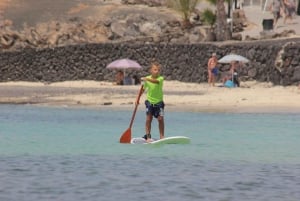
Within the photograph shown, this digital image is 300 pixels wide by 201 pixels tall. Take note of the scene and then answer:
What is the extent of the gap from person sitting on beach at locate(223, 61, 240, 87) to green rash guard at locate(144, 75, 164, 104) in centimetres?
1704

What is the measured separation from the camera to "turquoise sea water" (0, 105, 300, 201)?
12.1 m

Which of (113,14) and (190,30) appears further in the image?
(113,14)

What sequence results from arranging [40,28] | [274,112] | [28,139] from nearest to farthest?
[28,139]
[274,112]
[40,28]

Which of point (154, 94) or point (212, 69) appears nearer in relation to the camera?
point (154, 94)

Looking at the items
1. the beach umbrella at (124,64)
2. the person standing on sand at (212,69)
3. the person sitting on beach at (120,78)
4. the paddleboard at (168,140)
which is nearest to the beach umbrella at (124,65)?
the beach umbrella at (124,64)

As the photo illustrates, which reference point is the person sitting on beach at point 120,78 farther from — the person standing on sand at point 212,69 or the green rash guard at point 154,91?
the green rash guard at point 154,91

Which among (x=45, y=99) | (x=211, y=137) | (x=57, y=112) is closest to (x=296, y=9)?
(x=45, y=99)

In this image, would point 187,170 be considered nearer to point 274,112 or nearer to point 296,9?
point 274,112

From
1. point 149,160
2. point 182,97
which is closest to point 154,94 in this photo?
point 149,160

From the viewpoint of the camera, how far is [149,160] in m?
15.4

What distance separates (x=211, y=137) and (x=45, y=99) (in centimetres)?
1261

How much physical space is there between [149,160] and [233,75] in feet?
64.7

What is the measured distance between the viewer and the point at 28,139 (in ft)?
62.4

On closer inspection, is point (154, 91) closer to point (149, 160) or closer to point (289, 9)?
point (149, 160)
